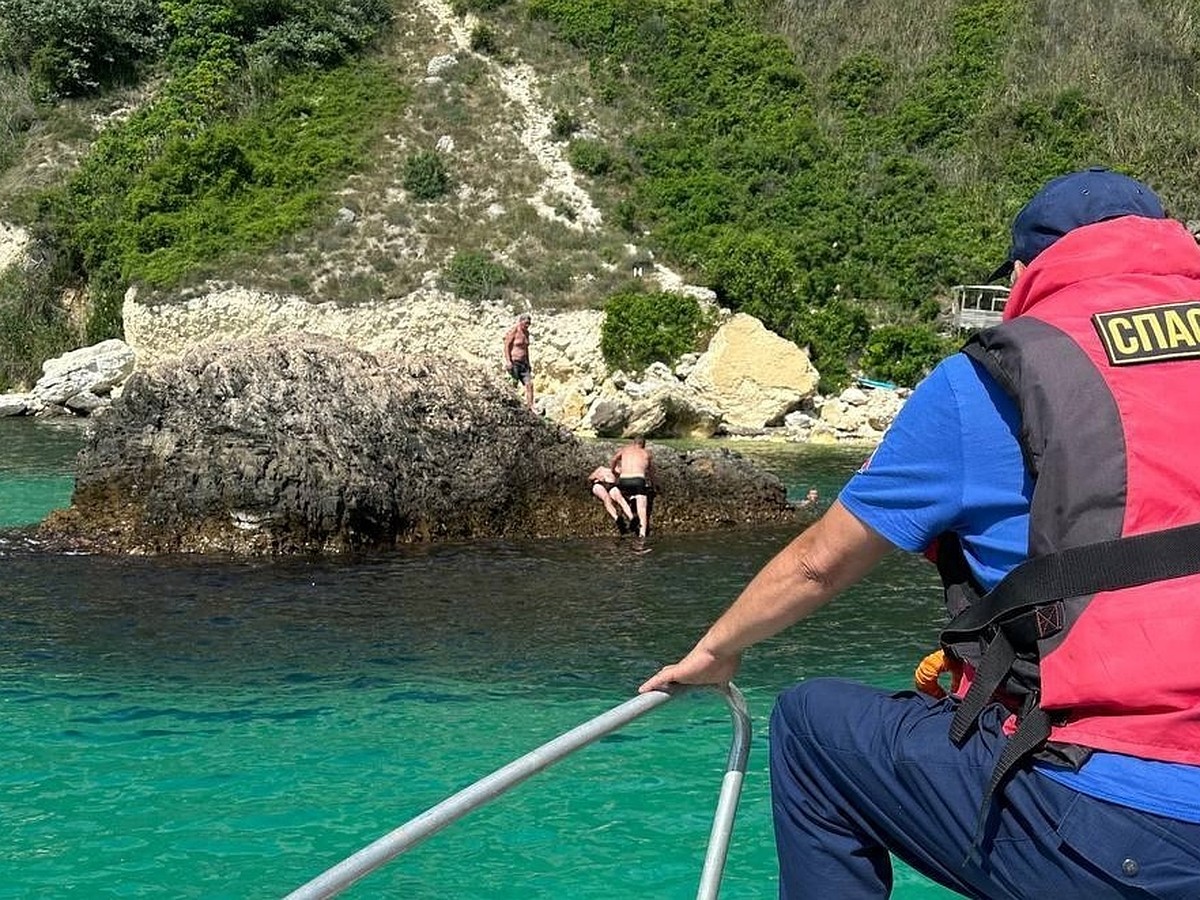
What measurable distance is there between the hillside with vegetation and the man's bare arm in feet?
99.2

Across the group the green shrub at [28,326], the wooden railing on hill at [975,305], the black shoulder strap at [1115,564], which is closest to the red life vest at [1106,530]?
the black shoulder strap at [1115,564]

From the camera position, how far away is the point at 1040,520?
7.02 feet

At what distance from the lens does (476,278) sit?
36094 mm

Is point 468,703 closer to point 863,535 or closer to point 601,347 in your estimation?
point 863,535

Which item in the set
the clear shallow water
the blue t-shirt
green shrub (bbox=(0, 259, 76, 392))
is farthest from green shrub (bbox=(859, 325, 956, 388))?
the blue t-shirt

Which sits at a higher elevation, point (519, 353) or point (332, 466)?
point (519, 353)

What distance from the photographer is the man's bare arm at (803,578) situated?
238cm

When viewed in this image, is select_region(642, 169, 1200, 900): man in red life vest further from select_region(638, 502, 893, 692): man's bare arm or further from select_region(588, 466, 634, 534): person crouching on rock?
select_region(588, 466, 634, 534): person crouching on rock

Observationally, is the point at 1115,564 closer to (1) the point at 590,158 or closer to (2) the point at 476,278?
(2) the point at 476,278

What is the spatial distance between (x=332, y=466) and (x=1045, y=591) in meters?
12.7

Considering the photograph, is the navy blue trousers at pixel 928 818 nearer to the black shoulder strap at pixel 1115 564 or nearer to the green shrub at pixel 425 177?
the black shoulder strap at pixel 1115 564

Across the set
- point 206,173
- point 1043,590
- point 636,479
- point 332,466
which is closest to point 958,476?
point 1043,590

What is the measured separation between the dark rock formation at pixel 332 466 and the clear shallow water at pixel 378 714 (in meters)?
0.82

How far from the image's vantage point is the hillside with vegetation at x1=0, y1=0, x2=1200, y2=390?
36.4 m
